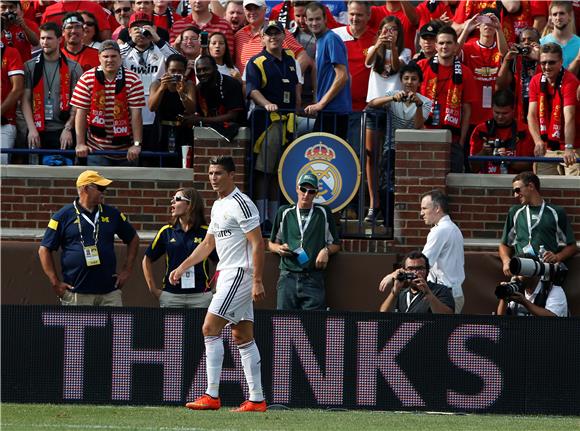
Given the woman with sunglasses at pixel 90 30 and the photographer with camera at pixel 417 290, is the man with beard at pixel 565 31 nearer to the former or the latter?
the photographer with camera at pixel 417 290

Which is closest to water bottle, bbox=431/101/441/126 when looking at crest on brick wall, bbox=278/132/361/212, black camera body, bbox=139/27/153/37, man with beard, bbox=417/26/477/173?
man with beard, bbox=417/26/477/173

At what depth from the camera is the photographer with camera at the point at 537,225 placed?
12836 mm

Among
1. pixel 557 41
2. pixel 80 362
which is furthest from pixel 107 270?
pixel 557 41

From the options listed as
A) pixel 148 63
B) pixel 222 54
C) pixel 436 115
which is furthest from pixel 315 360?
pixel 148 63

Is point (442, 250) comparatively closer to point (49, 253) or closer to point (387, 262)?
point (387, 262)

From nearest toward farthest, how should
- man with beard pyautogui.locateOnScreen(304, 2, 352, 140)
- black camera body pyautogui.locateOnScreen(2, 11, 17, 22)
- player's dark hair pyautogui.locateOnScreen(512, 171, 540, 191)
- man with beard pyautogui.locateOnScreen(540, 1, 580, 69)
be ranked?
player's dark hair pyautogui.locateOnScreen(512, 171, 540, 191) → man with beard pyautogui.locateOnScreen(304, 2, 352, 140) → man with beard pyautogui.locateOnScreen(540, 1, 580, 69) → black camera body pyautogui.locateOnScreen(2, 11, 17, 22)

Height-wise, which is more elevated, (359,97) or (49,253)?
(359,97)

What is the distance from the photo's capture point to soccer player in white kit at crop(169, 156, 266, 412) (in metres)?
10.2

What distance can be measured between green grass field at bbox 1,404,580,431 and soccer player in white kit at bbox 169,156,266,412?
24 centimetres

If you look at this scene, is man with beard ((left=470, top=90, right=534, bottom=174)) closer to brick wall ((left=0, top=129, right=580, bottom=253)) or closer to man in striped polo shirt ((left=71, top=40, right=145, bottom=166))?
brick wall ((left=0, top=129, right=580, bottom=253))

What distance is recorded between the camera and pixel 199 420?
9.65 m

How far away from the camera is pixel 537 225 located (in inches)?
507

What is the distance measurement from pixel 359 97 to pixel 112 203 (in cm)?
302

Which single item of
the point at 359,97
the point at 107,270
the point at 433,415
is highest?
the point at 359,97
